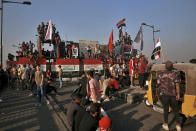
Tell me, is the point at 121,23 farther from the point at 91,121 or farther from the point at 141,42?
the point at 91,121

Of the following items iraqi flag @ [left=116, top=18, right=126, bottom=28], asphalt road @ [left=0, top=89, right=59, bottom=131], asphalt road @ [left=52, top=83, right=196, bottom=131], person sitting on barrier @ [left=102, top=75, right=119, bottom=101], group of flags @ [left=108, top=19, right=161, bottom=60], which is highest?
iraqi flag @ [left=116, top=18, right=126, bottom=28]

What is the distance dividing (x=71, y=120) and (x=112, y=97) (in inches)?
200

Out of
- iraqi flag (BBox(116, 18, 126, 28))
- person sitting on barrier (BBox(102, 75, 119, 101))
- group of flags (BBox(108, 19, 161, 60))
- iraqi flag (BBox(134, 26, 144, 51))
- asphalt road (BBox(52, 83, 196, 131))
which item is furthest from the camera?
iraqi flag (BBox(116, 18, 126, 28))

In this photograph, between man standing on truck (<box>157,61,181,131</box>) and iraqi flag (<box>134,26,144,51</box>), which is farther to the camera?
iraqi flag (<box>134,26,144,51</box>)

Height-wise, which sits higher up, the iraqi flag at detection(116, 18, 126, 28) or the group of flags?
the iraqi flag at detection(116, 18, 126, 28)

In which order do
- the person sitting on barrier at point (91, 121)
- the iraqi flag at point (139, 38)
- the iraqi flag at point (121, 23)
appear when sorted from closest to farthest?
the person sitting on barrier at point (91, 121) → the iraqi flag at point (139, 38) → the iraqi flag at point (121, 23)

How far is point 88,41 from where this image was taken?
118 ft

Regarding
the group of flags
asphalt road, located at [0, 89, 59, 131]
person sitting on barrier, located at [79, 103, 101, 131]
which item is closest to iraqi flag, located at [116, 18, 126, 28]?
the group of flags

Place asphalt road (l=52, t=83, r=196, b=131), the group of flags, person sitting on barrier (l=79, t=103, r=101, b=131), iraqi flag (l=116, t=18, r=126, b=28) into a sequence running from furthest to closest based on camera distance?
iraqi flag (l=116, t=18, r=126, b=28), the group of flags, asphalt road (l=52, t=83, r=196, b=131), person sitting on barrier (l=79, t=103, r=101, b=131)

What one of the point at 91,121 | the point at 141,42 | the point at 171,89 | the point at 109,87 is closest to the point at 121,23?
the point at 141,42

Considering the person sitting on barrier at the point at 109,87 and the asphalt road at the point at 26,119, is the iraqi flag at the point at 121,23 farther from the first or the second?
the asphalt road at the point at 26,119

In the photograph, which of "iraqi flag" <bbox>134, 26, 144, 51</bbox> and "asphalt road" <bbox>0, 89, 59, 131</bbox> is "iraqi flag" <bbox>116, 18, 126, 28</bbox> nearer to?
"iraqi flag" <bbox>134, 26, 144, 51</bbox>

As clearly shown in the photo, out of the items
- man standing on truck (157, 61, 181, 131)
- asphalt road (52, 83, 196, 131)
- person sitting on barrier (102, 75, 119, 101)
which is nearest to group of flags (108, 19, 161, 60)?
person sitting on barrier (102, 75, 119, 101)

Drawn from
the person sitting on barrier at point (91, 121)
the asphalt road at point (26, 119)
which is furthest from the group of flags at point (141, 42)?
the person sitting on barrier at point (91, 121)
